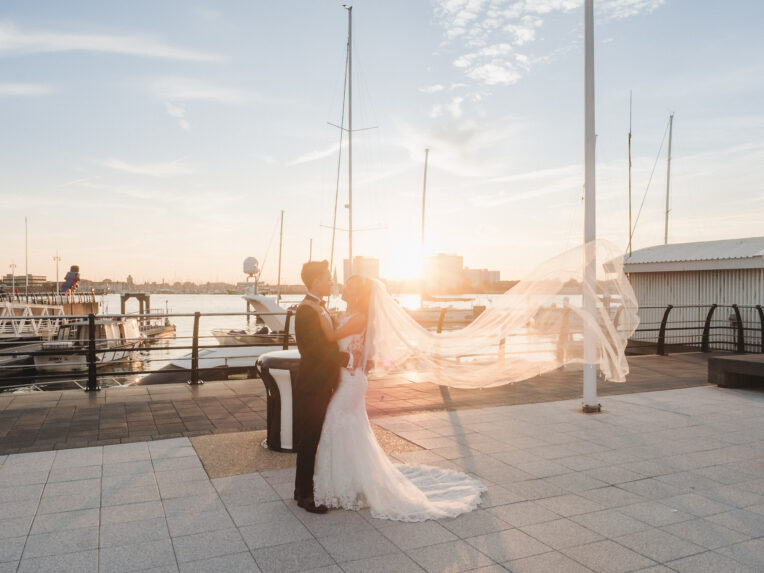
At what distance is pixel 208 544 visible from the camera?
3945mm

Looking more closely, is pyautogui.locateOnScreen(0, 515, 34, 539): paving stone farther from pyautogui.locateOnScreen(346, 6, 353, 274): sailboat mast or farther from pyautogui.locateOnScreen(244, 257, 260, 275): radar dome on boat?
pyautogui.locateOnScreen(346, 6, 353, 274): sailboat mast

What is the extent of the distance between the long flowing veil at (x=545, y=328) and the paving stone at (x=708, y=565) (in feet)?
11.0

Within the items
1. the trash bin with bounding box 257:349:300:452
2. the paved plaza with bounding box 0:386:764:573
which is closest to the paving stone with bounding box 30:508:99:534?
the paved plaza with bounding box 0:386:764:573

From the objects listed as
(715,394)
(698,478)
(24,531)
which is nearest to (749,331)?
(715,394)

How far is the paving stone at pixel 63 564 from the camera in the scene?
355 centimetres

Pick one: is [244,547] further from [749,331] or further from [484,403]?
[749,331]

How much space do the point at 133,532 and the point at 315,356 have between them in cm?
185

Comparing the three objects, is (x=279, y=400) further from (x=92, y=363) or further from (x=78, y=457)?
(x=92, y=363)

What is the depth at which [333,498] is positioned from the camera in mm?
4629

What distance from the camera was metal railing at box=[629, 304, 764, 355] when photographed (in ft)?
52.1

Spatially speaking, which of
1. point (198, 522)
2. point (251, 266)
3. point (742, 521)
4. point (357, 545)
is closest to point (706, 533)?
point (742, 521)

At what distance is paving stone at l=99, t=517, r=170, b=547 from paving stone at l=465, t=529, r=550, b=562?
227 centimetres

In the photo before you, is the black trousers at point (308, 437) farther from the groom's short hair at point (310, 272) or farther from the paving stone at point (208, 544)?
the groom's short hair at point (310, 272)

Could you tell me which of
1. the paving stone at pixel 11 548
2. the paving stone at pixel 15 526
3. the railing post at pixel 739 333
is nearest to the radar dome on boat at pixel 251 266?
the railing post at pixel 739 333
